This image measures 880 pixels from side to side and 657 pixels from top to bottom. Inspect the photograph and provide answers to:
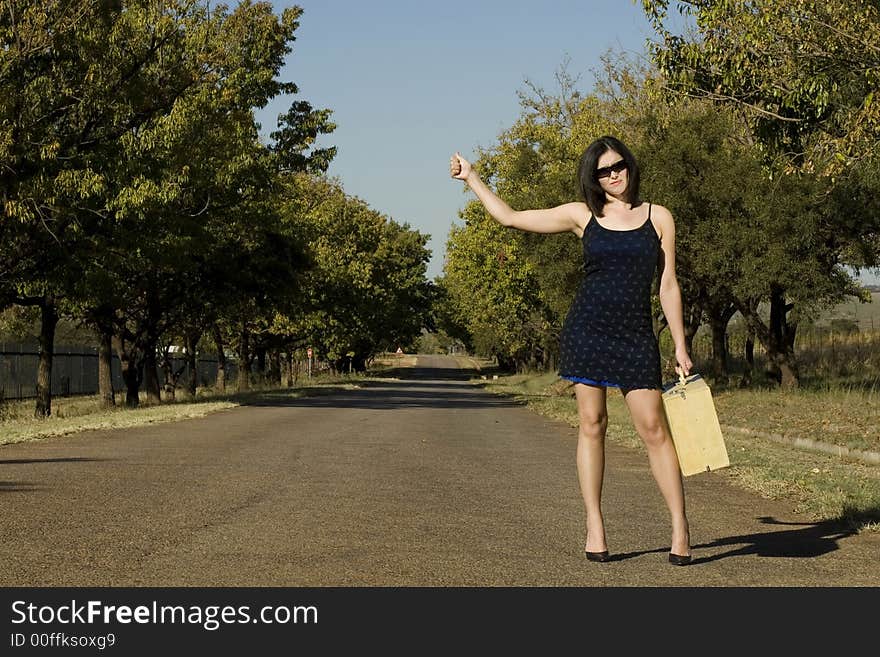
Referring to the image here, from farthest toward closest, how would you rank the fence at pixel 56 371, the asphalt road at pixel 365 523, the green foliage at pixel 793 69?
the fence at pixel 56 371 → the green foliage at pixel 793 69 → the asphalt road at pixel 365 523

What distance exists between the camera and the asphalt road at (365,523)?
618 centimetres

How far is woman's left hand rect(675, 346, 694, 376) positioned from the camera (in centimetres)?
632

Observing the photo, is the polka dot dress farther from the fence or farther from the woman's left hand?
the fence

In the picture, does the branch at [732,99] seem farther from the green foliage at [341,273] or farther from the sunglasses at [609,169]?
the green foliage at [341,273]

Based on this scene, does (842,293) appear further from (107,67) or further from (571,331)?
(571,331)

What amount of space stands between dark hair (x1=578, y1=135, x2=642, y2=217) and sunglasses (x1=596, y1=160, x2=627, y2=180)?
0.02 m

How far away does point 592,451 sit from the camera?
6.48 meters

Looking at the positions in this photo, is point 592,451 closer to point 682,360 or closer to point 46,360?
point 682,360

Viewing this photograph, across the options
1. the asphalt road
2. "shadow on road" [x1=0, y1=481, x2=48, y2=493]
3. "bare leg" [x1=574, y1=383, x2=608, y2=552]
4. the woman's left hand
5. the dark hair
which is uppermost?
the dark hair

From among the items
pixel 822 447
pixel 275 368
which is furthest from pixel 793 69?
pixel 275 368

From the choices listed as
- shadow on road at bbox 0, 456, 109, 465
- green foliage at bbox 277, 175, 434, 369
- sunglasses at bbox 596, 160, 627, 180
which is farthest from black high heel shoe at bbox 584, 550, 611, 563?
green foliage at bbox 277, 175, 434, 369

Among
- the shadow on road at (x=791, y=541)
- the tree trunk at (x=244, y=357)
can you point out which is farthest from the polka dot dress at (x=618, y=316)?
the tree trunk at (x=244, y=357)

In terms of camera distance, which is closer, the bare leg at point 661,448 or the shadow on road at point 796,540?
the bare leg at point 661,448
